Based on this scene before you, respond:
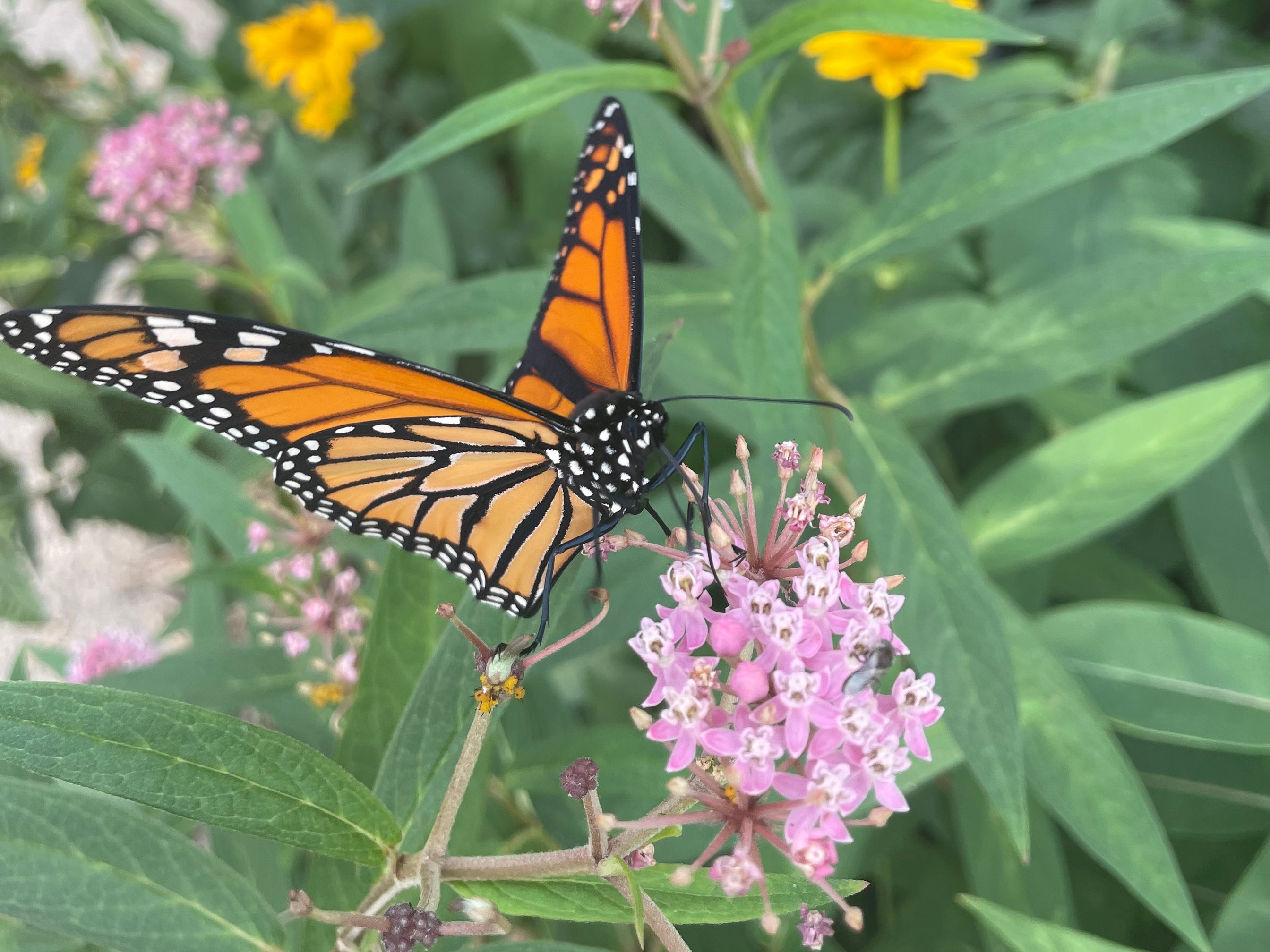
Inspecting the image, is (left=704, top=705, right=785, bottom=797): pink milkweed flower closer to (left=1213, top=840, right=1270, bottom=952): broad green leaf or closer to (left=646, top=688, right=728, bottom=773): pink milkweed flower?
(left=646, top=688, right=728, bottom=773): pink milkweed flower

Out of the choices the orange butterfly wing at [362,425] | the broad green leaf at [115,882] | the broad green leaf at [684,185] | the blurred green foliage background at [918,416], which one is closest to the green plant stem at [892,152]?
the blurred green foliage background at [918,416]

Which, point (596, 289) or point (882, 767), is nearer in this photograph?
point (882, 767)

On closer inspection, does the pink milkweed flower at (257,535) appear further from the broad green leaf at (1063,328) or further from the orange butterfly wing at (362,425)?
the broad green leaf at (1063,328)

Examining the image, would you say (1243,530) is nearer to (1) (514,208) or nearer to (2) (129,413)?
(1) (514,208)

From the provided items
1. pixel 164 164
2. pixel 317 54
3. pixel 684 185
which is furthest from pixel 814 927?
pixel 317 54

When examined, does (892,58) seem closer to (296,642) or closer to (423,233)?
(423,233)

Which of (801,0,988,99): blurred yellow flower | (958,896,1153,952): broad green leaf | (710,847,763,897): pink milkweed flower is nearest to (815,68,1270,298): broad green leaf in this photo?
(801,0,988,99): blurred yellow flower

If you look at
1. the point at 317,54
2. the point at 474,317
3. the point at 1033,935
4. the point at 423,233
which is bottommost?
the point at 1033,935
